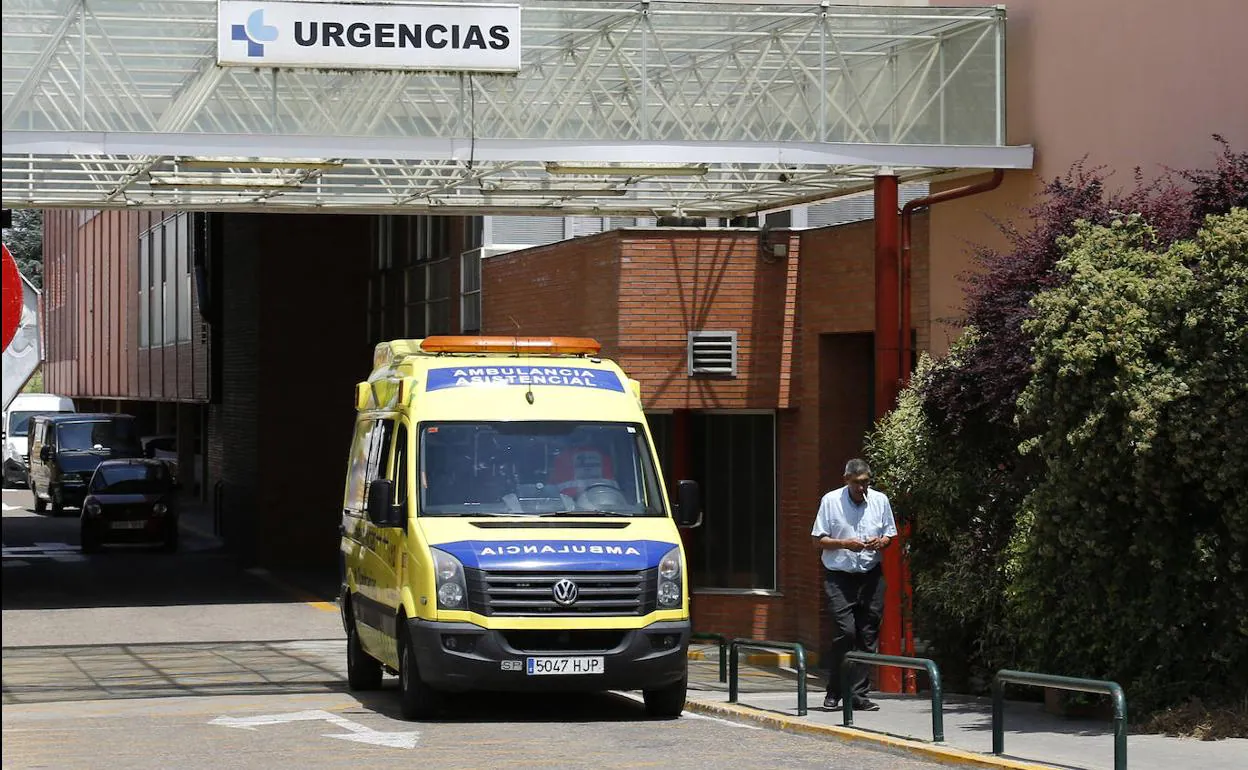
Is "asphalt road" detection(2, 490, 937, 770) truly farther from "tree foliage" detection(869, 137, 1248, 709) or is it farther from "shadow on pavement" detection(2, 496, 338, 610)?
"tree foliage" detection(869, 137, 1248, 709)

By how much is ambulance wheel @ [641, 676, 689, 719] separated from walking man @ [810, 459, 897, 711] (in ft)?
3.52

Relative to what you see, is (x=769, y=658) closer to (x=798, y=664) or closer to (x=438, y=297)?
(x=798, y=664)

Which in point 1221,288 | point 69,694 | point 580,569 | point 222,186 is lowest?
point 69,694

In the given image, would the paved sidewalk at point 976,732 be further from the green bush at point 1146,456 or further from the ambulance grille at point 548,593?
the ambulance grille at point 548,593

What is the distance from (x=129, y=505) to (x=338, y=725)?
2296cm

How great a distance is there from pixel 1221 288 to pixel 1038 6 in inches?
250

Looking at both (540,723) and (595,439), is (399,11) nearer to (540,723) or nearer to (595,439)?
(595,439)

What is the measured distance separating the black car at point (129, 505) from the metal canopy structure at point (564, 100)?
54.3 feet

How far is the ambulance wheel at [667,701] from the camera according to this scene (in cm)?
1327

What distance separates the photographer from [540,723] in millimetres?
13156

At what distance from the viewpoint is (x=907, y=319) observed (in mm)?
17891

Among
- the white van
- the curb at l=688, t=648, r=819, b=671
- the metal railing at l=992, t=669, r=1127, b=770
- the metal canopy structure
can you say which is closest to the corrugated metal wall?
the white van

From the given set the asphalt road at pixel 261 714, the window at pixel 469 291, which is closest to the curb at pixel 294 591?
the asphalt road at pixel 261 714

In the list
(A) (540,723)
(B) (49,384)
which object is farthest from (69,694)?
(B) (49,384)
